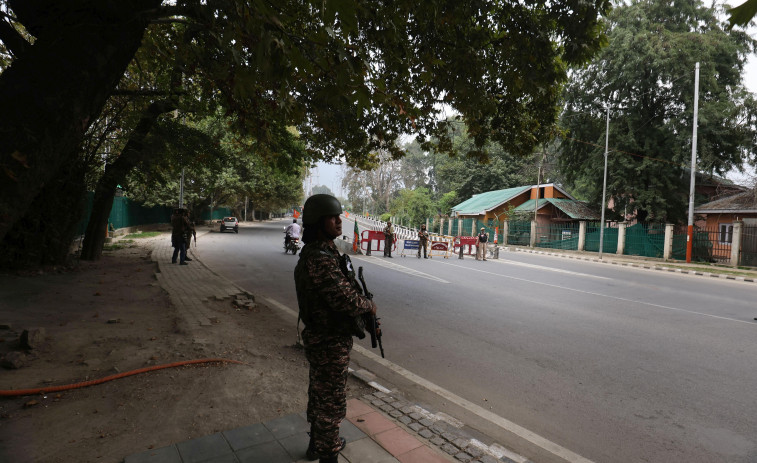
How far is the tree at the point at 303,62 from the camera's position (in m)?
2.43

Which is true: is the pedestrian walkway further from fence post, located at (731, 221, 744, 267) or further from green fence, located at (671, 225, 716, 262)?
green fence, located at (671, 225, 716, 262)

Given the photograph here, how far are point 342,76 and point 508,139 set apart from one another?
22.0 ft

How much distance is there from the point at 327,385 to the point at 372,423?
2.47ft

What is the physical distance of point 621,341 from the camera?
18.7 ft

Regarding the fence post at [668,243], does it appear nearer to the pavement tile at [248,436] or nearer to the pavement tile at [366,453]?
the pavement tile at [366,453]

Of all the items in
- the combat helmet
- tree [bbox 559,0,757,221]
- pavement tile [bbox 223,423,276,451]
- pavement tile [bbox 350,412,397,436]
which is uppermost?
tree [bbox 559,0,757,221]

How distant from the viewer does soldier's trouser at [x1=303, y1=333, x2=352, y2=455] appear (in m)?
2.51

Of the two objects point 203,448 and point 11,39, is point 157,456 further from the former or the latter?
point 11,39

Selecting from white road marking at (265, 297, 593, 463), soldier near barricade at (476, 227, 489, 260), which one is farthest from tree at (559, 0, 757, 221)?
white road marking at (265, 297, 593, 463)

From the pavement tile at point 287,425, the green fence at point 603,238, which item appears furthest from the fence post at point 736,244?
the pavement tile at point 287,425

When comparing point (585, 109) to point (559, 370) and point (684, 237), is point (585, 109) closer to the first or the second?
point (684, 237)

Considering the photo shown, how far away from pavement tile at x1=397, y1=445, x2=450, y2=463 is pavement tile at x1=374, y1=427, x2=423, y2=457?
0.12ft

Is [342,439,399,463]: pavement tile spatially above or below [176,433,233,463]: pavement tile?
above

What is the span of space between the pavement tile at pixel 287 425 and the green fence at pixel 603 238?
82.0 feet
